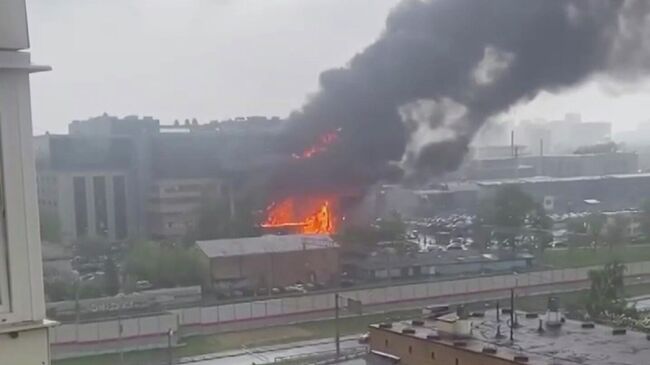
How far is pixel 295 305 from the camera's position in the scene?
20.8 ft

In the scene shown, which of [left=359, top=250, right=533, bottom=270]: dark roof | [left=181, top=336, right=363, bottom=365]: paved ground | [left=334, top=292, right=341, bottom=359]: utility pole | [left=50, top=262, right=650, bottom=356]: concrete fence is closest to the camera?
[left=334, top=292, right=341, bottom=359]: utility pole

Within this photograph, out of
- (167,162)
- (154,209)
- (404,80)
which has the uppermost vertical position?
(404,80)

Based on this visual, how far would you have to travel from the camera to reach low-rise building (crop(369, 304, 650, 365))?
11.0 feet

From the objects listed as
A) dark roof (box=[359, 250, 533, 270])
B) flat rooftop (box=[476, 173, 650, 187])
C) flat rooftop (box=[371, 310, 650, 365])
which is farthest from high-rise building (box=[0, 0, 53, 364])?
flat rooftop (box=[476, 173, 650, 187])

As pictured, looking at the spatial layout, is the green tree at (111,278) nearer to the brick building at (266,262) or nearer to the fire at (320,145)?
the brick building at (266,262)

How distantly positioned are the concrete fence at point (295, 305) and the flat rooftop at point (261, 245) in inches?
24.4

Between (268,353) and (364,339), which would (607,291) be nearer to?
(364,339)

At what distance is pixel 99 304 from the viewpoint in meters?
5.77

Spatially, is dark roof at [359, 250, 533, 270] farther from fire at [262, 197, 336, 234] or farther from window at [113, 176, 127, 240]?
window at [113, 176, 127, 240]

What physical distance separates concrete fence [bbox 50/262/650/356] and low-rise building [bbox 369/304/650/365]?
1846mm

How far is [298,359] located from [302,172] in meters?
3.43

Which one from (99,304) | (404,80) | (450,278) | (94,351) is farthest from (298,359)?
(404,80)

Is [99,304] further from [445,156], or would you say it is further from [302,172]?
[445,156]

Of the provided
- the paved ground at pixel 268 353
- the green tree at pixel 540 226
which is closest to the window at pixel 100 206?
the paved ground at pixel 268 353
